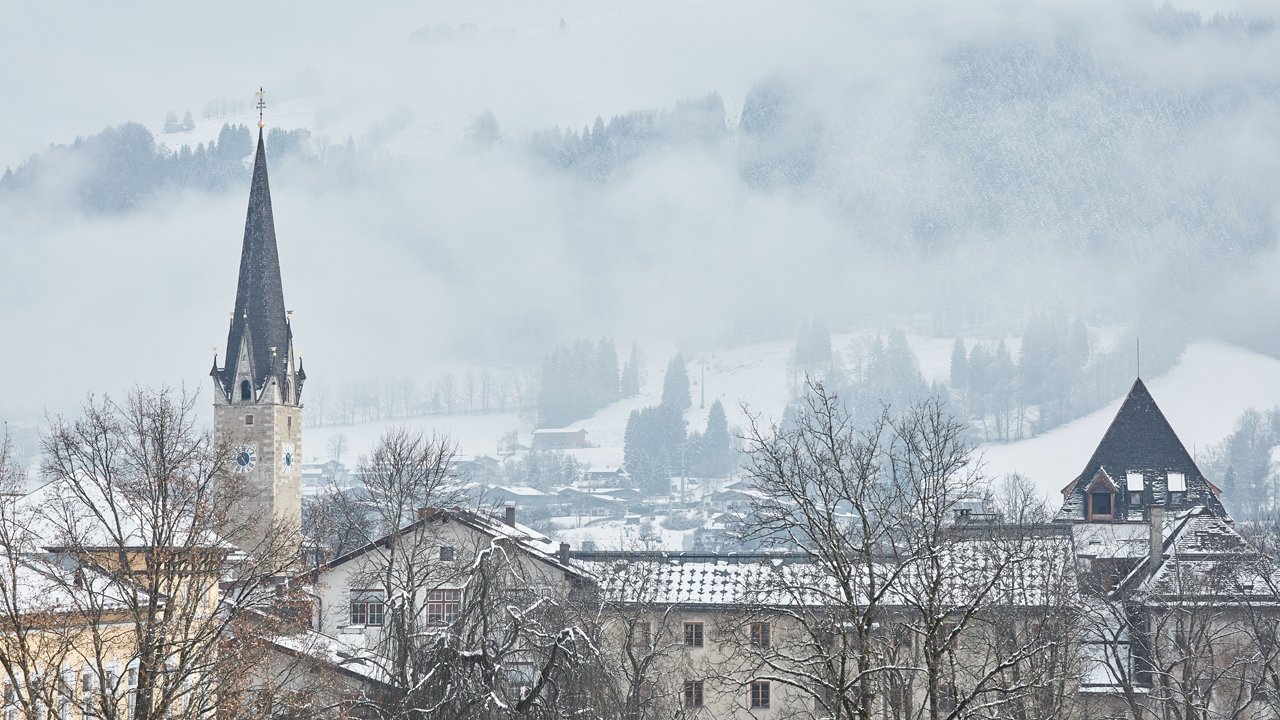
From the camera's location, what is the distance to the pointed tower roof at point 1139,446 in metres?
115

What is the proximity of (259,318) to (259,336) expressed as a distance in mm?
1325

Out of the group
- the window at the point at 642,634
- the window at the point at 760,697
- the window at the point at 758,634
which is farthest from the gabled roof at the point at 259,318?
the window at the point at 760,697

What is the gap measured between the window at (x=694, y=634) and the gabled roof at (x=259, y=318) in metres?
59.3

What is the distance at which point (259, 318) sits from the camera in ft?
406

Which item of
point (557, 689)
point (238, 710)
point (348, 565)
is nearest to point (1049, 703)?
point (557, 689)

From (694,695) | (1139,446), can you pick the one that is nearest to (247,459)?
(1139,446)

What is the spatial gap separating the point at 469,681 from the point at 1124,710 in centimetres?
3597

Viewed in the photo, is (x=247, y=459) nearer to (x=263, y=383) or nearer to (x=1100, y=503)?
(x=263, y=383)

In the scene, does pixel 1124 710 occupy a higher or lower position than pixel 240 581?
lower

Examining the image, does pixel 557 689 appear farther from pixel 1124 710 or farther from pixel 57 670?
pixel 1124 710

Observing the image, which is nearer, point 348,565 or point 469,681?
point 469,681

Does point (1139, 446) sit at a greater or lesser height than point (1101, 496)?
greater

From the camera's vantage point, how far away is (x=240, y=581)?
43625 millimetres

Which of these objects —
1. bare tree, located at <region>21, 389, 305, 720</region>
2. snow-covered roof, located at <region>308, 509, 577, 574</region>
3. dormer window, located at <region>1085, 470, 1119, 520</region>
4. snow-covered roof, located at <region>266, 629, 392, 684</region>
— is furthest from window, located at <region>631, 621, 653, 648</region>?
dormer window, located at <region>1085, 470, 1119, 520</region>
